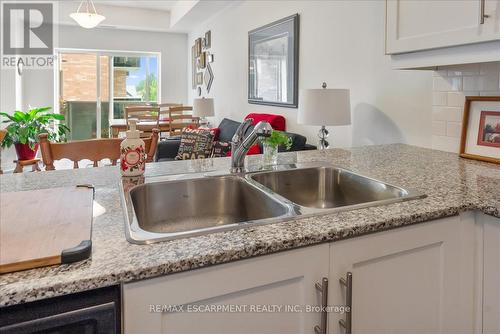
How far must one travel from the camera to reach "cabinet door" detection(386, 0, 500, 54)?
4.16 feet

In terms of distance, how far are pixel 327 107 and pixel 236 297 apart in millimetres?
1609

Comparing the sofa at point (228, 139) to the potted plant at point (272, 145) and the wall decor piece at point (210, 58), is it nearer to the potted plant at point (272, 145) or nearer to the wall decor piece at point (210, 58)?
the potted plant at point (272, 145)

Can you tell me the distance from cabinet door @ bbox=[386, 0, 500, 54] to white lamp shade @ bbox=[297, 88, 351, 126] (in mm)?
549

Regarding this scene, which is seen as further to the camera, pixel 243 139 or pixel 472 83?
pixel 472 83

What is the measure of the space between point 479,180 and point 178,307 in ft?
3.62

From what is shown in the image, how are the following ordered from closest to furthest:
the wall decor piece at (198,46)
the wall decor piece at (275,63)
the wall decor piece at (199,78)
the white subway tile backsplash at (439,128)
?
the white subway tile backsplash at (439,128) → the wall decor piece at (275,63) → the wall decor piece at (198,46) → the wall decor piece at (199,78)

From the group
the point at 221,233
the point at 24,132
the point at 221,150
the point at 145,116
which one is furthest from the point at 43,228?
the point at 145,116

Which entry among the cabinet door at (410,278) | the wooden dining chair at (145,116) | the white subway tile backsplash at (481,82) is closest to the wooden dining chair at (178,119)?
the wooden dining chair at (145,116)

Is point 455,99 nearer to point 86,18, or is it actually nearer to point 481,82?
point 481,82

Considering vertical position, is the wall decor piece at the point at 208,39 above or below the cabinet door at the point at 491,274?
above

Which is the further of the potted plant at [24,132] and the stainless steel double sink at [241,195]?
→ the potted plant at [24,132]

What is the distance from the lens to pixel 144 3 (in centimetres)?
600

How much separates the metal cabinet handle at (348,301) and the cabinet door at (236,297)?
0.18 ft

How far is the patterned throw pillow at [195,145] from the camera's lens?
363 centimetres
